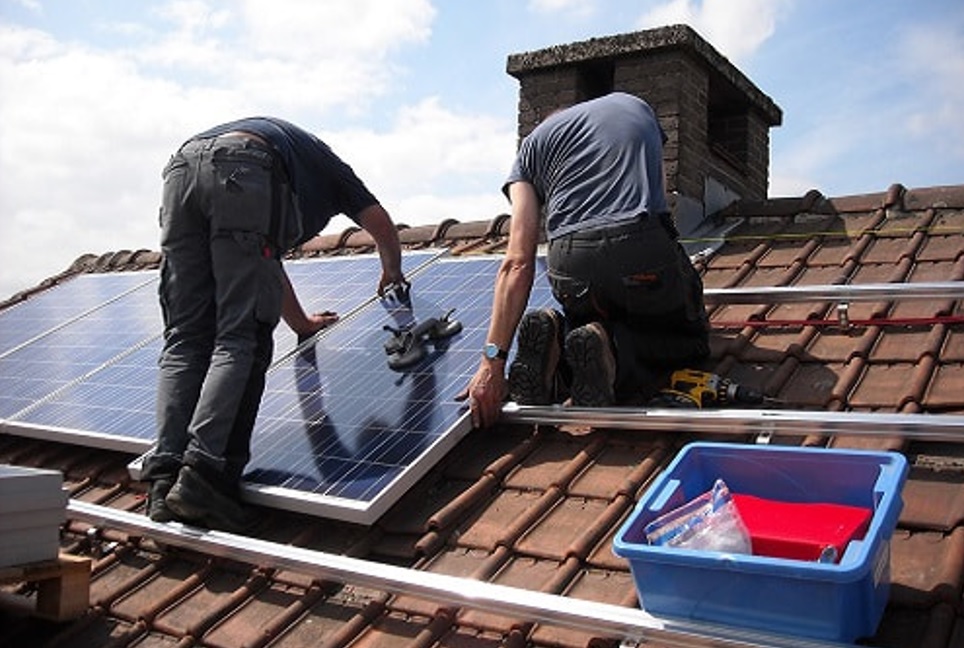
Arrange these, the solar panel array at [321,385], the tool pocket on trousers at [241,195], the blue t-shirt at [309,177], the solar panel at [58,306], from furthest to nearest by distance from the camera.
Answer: the solar panel at [58,306] < the blue t-shirt at [309,177] < the tool pocket on trousers at [241,195] < the solar panel array at [321,385]

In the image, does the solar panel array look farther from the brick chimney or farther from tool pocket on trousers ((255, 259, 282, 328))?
the brick chimney

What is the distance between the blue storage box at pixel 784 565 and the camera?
75.9 inches

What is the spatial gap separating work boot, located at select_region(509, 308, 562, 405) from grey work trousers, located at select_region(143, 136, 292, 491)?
104cm

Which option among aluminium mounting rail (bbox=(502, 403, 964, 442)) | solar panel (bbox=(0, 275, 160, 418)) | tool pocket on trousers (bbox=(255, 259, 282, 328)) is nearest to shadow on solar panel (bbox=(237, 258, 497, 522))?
aluminium mounting rail (bbox=(502, 403, 964, 442))

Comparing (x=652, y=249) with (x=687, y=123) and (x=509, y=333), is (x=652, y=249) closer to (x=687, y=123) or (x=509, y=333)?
(x=509, y=333)

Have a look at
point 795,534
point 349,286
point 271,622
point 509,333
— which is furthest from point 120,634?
point 349,286

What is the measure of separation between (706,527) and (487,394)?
1531 millimetres

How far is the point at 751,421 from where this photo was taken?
9.72 ft

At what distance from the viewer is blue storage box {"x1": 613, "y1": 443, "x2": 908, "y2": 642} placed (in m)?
1.93

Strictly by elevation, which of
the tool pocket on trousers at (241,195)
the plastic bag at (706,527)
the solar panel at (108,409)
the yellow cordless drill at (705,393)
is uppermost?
the tool pocket on trousers at (241,195)

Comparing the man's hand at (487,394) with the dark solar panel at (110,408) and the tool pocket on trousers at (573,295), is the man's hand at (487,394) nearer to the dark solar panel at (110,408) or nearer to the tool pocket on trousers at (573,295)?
the tool pocket on trousers at (573,295)

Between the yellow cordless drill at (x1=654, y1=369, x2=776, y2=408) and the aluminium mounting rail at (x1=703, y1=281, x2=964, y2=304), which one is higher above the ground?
the aluminium mounting rail at (x1=703, y1=281, x2=964, y2=304)

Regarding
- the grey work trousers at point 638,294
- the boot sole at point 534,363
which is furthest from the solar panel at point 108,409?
the grey work trousers at point 638,294

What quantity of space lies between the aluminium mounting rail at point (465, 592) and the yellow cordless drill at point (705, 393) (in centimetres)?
121
